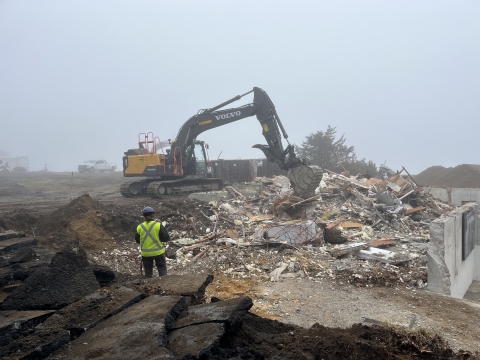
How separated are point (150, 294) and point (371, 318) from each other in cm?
312

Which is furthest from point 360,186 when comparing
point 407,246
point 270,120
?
point 407,246

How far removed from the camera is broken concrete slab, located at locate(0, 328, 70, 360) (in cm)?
358

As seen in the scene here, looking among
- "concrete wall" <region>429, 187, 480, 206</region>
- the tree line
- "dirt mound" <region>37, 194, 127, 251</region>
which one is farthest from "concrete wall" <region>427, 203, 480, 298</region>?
the tree line

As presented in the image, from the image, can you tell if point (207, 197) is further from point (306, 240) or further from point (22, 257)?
point (22, 257)

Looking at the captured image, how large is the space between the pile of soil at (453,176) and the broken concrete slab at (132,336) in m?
29.0

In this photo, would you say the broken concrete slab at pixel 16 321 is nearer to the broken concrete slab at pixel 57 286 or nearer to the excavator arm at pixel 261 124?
the broken concrete slab at pixel 57 286

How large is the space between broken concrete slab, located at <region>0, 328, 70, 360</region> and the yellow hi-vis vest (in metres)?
2.68

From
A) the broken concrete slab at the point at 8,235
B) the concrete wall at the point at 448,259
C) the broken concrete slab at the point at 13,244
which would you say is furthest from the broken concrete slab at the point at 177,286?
the concrete wall at the point at 448,259

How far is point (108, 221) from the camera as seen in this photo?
1102 cm

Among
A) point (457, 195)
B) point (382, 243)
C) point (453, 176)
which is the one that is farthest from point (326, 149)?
point (382, 243)

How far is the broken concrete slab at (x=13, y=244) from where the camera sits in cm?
737

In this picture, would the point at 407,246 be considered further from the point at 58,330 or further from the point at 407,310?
the point at 58,330

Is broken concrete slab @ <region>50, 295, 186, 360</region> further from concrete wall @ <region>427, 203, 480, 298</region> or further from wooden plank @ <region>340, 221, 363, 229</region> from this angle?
wooden plank @ <region>340, 221, 363, 229</region>

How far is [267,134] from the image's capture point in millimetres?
13922
